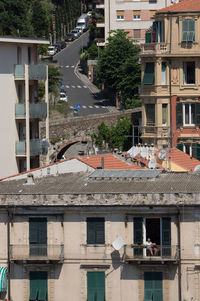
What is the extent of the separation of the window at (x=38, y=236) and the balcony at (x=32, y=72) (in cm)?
2954

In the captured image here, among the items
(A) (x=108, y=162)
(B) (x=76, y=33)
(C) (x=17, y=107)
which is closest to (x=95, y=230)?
(A) (x=108, y=162)

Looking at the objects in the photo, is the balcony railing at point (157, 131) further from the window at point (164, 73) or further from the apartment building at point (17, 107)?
the apartment building at point (17, 107)

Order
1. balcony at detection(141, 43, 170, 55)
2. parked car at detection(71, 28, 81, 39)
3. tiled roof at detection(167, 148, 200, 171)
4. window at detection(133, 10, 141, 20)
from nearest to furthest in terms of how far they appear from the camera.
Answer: tiled roof at detection(167, 148, 200, 171)
balcony at detection(141, 43, 170, 55)
window at detection(133, 10, 141, 20)
parked car at detection(71, 28, 81, 39)

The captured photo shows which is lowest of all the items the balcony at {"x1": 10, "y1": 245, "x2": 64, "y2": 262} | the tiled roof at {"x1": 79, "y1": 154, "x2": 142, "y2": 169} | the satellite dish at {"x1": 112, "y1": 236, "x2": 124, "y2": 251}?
the balcony at {"x1": 10, "y1": 245, "x2": 64, "y2": 262}

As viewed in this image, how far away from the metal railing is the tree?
70.4 metres

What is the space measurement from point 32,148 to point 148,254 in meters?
30.7

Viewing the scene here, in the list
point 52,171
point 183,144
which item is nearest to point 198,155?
point 183,144

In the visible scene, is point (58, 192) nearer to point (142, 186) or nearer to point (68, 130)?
point (142, 186)

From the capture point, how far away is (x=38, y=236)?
168ft

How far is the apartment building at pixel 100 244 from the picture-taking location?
163ft

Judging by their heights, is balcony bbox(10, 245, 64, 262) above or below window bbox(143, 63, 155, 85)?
below

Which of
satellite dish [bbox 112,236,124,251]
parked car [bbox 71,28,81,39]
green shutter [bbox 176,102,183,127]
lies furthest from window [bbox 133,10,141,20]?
satellite dish [bbox 112,236,124,251]

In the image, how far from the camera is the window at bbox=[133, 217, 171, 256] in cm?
4994

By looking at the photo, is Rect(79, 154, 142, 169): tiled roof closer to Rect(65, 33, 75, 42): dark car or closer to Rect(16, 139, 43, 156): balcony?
Rect(16, 139, 43, 156): balcony
